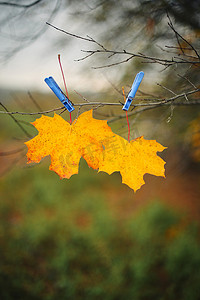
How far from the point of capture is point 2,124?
11.2 m

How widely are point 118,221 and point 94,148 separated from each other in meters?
4.08

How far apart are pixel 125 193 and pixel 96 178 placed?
1.06 metres

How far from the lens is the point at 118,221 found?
15.7 feet

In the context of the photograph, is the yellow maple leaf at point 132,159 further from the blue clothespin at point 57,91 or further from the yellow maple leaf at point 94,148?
the blue clothespin at point 57,91

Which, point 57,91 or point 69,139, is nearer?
point 57,91

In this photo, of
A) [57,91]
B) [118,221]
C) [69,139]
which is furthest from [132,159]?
[118,221]

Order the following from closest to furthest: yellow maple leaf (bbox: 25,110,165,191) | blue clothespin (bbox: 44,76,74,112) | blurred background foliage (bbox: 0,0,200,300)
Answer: blue clothespin (bbox: 44,76,74,112) < yellow maple leaf (bbox: 25,110,165,191) < blurred background foliage (bbox: 0,0,200,300)

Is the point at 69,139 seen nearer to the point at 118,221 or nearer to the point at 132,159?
the point at 132,159

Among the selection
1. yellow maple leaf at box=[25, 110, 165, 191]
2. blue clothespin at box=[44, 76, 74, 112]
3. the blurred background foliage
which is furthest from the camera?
the blurred background foliage

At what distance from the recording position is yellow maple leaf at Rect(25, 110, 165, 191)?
0.99 metres

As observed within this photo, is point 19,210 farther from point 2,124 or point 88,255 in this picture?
point 2,124

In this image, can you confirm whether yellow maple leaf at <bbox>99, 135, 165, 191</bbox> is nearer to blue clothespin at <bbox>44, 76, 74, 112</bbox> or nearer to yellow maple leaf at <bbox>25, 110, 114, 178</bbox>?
yellow maple leaf at <bbox>25, 110, 114, 178</bbox>

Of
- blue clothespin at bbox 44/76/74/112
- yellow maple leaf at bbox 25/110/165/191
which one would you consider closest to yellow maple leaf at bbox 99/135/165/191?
yellow maple leaf at bbox 25/110/165/191

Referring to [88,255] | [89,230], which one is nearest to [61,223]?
[89,230]
